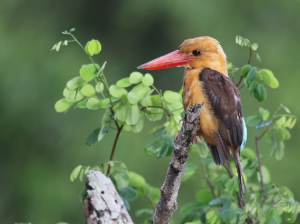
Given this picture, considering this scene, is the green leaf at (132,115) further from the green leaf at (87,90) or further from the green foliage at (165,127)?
the green leaf at (87,90)

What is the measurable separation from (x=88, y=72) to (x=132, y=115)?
0.28 m

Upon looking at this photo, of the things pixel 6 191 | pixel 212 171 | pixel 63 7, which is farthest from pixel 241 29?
pixel 6 191

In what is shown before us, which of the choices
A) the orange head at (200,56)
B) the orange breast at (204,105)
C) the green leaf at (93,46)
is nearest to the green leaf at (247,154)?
the orange breast at (204,105)

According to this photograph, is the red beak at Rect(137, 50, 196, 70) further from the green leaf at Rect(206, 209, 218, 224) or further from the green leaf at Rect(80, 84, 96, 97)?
the green leaf at Rect(206, 209, 218, 224)

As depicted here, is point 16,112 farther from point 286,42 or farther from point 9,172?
point 286,42

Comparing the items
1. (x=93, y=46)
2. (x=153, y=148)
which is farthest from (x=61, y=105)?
(x=153, y=148)

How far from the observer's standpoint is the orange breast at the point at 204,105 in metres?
1.85

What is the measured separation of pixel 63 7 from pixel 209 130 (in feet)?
9.21

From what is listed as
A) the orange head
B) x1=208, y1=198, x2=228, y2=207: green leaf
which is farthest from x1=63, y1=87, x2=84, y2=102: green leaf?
x1=208, y1=198, x2=228, y2=207: green leaf

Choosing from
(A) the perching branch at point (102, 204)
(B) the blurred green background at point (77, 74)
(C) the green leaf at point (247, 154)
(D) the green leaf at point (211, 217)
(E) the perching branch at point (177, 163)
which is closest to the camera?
(E) the perching branch at point (177, 163)

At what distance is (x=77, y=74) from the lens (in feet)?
11.6

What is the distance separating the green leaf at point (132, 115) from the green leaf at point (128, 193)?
34 cm

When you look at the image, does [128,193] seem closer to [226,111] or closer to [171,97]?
[171,97]

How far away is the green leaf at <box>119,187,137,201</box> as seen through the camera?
6.40ft
